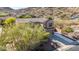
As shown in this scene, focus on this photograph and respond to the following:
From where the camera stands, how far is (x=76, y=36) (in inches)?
99.7

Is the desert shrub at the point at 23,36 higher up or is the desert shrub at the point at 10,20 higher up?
the desert shrub at the point at 10,20

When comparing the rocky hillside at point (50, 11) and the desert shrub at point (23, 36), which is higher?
the rocky hillside at point (50, 11)

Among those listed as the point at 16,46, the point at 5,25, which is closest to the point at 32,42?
the point at 16,46

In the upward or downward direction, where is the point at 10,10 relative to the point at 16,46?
upward

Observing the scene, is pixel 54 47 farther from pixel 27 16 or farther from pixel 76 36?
pixel 27 16

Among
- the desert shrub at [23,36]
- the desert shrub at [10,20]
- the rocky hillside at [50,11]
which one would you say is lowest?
the desert shrub at [23,36]

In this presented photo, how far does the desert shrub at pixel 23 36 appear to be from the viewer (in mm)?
2537

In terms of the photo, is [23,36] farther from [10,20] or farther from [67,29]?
[67,29]

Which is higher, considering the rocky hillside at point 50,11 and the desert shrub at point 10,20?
the rocky hillside at point 50,11

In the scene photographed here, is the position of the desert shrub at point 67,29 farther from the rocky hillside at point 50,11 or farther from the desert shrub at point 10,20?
the desert shrub at point 10,20

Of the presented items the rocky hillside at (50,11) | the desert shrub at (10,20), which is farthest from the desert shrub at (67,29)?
the desert shrub at (10,20)

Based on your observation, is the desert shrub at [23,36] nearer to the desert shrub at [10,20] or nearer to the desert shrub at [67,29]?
the desert shrub at [10,20]
